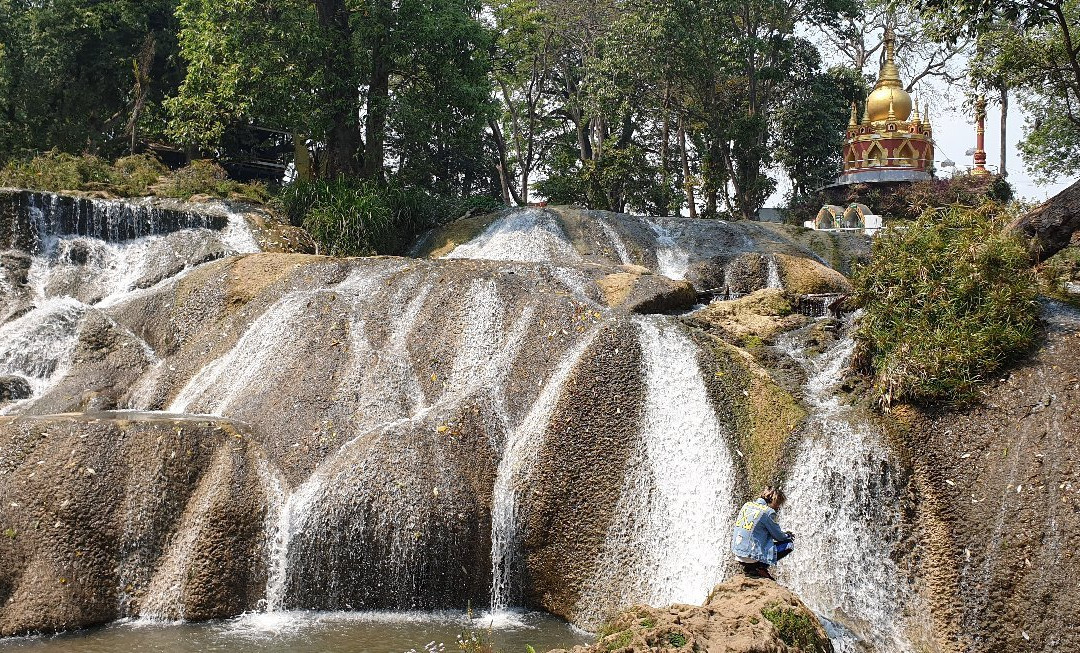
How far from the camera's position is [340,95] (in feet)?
85.7

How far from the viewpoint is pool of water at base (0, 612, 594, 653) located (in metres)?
10.3

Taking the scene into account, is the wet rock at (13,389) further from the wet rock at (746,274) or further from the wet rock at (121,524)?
the wet rock at (746,274)

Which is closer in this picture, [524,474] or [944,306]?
[524,474]

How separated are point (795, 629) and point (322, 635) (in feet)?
17.2

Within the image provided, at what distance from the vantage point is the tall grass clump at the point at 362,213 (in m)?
22.4

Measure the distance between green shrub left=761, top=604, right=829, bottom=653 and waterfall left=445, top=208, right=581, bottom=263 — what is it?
14.0 meters

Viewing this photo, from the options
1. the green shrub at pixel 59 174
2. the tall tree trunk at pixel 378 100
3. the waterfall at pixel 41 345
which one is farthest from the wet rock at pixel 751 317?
the green shrub at pixel 59 174

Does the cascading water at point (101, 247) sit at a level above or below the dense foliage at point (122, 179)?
below

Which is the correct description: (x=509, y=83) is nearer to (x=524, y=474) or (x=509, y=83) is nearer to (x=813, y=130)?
(x=813, y=130)

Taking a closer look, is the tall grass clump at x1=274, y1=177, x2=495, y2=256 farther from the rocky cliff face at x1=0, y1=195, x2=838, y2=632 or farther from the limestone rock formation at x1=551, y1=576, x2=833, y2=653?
the limestone rock formation at x1=551, y1=576, x2=833, y2=653

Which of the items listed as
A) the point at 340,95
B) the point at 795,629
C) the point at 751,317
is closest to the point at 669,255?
the point at 751,317

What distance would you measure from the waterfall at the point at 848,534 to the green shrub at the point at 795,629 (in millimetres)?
1865

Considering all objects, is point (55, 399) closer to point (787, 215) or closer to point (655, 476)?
point (655, 476)

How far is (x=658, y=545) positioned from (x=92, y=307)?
11444 millimetres
